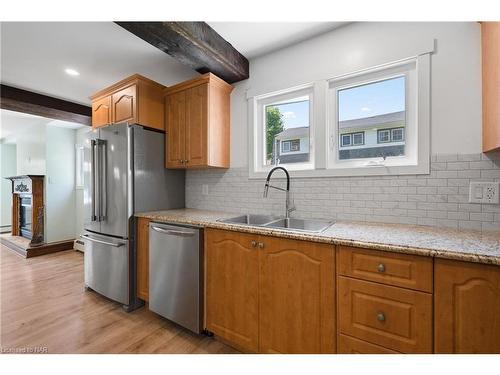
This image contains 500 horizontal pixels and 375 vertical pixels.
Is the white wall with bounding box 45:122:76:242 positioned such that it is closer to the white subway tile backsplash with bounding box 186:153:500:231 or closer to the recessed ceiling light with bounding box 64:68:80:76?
the recessed ceiling light with bounding box 64:68:80:76

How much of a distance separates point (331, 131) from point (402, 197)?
0.74 m

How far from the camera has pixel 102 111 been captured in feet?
8.55

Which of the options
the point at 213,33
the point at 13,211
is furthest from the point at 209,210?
the point at 13,211

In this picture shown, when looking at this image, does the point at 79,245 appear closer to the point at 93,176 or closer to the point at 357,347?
the point at 93,176

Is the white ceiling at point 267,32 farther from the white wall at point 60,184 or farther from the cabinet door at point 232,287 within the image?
the white wall at point 60,184

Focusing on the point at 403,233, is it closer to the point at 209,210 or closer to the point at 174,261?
the point at 174,261

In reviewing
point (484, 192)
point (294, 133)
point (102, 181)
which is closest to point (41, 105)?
point (102, 181)

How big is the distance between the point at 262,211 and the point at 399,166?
1186mm

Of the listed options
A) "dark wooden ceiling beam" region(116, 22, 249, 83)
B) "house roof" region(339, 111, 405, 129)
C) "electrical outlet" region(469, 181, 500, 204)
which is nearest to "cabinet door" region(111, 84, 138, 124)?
"dark wooden ceiling beam" region(116, 22, 249, 83)

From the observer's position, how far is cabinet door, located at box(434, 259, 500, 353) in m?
0.88

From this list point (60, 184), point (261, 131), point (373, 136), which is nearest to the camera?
point (373, 136)

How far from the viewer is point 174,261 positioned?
5.97 ft

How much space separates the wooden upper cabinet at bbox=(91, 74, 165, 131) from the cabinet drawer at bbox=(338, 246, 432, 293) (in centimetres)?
220

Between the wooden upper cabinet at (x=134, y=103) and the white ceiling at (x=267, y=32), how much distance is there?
0.97 metres
